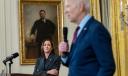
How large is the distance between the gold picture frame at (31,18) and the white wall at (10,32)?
0.10m

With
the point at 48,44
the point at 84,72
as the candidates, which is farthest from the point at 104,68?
the point at 48,44

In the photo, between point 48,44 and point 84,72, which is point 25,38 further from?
point 84,72

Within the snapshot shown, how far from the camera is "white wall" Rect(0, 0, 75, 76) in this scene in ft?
24.5

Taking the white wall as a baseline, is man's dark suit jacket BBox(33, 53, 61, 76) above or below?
below

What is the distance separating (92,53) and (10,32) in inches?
198

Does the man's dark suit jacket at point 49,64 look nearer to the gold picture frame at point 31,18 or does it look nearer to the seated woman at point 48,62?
the seated woman at point 48,62

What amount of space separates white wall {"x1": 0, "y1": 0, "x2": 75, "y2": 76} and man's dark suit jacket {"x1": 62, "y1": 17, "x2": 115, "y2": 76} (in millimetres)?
4831

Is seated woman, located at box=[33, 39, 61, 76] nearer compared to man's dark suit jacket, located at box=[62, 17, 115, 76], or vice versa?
man's dark suit jacket, located at box=[62, 17, 115, 76]

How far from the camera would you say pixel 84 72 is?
2.68 meters

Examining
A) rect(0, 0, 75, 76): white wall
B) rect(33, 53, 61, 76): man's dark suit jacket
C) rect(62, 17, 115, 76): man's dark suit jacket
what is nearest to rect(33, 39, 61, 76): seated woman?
rect(33, 53, 61, 76): man's dark suit jacket

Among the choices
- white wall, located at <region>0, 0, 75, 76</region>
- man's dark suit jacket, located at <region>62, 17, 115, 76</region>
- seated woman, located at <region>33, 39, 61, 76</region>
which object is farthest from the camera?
white wall, located at <region>0, 0, 75, 76</region>

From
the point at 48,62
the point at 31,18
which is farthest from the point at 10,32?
the point at 48,62

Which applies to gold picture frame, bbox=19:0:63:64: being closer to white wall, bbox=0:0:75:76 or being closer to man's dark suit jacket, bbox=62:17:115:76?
white wall, bbox=0:0:75:76

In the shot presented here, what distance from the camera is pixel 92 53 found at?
2672mm
